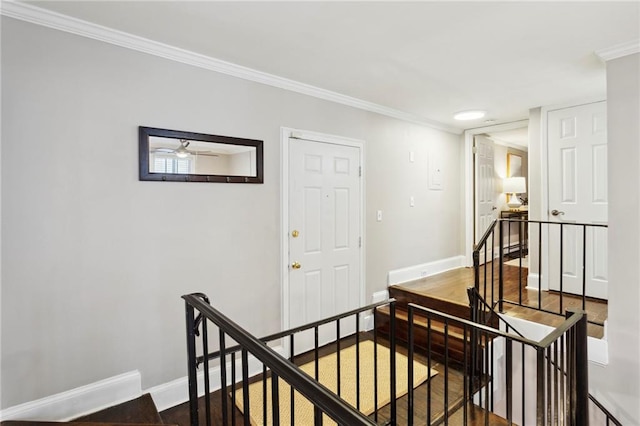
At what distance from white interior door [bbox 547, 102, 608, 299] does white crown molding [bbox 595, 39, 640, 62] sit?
1.28 m

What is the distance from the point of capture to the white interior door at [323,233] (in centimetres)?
294

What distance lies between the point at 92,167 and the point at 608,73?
3588 mm

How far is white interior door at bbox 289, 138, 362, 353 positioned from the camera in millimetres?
2941

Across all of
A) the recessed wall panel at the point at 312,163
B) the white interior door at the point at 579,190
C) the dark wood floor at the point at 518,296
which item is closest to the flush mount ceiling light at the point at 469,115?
the white interior door at the point at 579,190

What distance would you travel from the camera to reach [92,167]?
1984mm

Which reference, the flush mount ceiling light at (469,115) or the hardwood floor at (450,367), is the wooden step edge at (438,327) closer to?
the hardwood floor at (450,367)

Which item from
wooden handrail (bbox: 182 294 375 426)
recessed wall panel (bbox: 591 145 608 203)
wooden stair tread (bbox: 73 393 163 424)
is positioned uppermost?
recessed wall panel (bbox: 591 145 608 203)

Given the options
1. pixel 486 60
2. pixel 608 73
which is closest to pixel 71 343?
pixel 486 60

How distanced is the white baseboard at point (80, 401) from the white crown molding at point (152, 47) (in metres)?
2.09

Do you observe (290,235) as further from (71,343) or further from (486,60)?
(486,60)

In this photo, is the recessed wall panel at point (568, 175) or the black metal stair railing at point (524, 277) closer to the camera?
the black metal stair railing at point (524, 277)

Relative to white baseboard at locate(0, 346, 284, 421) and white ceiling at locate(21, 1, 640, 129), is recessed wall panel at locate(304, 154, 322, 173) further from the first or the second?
white baseboard at locate(0, 346, 284, 421)

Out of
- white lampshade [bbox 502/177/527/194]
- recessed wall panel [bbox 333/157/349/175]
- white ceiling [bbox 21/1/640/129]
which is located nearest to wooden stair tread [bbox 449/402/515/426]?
recessed wall panel [bbox 333/157/349/175]

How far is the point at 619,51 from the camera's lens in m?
2.31
